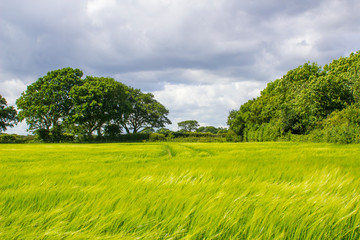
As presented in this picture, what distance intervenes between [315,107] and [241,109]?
819 inches

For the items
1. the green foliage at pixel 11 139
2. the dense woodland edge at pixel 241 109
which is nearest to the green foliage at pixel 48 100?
the dense woodland edge at pixel 241 109

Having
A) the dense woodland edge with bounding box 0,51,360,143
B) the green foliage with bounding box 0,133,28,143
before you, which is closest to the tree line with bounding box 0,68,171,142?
the dense woodland edge with bounding box 0,51,360,143

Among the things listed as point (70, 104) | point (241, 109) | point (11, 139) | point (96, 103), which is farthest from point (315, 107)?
point (11, 139)

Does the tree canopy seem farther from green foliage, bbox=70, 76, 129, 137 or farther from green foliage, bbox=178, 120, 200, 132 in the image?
green foliage, bbox=178, 120, 200, 132

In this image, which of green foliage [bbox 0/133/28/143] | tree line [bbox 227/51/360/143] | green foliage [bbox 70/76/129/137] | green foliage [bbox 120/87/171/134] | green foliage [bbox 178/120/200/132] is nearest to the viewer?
tree line [bbox 227/51/360/143]

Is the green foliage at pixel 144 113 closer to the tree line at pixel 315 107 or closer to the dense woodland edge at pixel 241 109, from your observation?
the dense woodland edge at pixel 241 109

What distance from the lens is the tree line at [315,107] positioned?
19000 millimetres

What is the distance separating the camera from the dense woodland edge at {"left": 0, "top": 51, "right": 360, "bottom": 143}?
80.0 ft

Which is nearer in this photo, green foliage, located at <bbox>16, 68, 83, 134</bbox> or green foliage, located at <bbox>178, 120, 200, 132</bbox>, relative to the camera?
green foliage, located at <bbox>16, 68, 83, 134</bbox>

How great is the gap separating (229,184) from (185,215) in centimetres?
71

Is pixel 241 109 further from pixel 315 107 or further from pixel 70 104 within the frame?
pixel 70 104

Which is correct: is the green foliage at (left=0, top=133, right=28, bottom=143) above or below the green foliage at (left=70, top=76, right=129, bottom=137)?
below

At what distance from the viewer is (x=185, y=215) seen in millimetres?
1150

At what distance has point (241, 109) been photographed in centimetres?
4512
